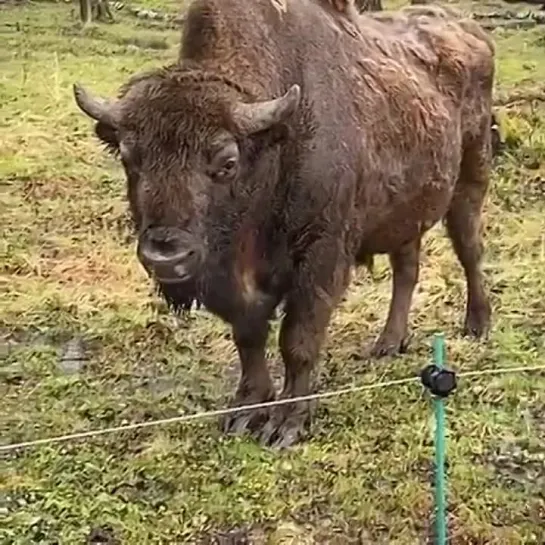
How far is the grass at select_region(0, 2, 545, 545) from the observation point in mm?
5270

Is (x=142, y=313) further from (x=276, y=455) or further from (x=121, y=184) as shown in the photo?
(x=121, y=184)

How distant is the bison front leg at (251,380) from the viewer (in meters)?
6.06

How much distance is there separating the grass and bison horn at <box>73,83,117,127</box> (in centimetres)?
148

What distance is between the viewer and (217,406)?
642 cm

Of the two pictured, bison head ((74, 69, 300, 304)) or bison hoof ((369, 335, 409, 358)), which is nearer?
bison head ((74, 69, 300, 304))

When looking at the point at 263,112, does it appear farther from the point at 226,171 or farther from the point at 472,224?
the point at 472,224

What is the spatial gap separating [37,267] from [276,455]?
330 cm

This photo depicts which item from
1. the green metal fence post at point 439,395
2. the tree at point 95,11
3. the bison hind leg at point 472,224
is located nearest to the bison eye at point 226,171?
the green metal fence post at point 439,395

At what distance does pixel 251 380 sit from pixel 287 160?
1.12 m

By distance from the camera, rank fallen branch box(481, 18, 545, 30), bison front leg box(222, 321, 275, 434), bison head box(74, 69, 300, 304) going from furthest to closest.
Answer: fallen branch box(481, 18, 545, 30), bison front leg box(222, 321, 275, 434), bison head box(74, 69, 300, 304)

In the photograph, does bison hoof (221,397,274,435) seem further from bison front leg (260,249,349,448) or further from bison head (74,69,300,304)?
bison head (74,69,300,304)

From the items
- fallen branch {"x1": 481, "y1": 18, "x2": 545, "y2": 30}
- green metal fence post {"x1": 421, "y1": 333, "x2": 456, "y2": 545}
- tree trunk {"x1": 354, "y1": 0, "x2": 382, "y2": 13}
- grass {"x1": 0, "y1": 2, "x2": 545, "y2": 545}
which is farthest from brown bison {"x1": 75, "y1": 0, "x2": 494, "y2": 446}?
fallen branch {"x1": 481, "y1": 18, "x2": 545, "y2": 30}

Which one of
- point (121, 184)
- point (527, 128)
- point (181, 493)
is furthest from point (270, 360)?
point (527, 128)

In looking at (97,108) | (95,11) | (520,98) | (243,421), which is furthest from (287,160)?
(95,11)
